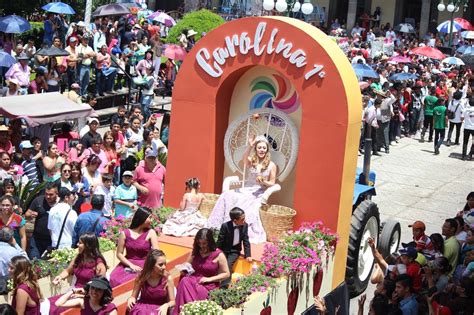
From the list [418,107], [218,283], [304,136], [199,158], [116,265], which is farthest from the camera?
[418,107]

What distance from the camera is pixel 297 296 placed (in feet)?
37.0

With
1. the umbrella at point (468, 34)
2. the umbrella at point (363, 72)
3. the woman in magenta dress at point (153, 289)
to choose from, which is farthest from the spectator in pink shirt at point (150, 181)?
the umbrella at point (468, 34)

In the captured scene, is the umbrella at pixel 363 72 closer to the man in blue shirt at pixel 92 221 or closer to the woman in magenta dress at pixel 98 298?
the man in blue shirt at pixel 92 221

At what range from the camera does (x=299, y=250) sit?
11.3m

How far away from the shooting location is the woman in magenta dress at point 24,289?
8891mm

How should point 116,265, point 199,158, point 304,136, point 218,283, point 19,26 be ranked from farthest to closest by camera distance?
point 19,26 < point 199,158 < point 304,136 < point 116,265 < point 218,283

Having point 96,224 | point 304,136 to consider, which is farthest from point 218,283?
point 304,136

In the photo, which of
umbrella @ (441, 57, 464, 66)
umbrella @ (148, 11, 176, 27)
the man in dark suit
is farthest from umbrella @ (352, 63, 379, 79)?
the man in dark suit

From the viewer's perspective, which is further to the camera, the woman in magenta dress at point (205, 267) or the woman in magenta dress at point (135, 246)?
the woman in magenta dress at point (135, 246)

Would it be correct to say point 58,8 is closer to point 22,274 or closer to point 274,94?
point 274,94

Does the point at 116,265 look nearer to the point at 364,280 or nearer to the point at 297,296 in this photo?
the point at 297,296

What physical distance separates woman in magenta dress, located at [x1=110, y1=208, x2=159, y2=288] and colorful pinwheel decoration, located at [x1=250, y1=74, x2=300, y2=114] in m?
3.48

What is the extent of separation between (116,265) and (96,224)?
2.95ft

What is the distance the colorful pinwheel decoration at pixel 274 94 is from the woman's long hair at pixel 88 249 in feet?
14.4
